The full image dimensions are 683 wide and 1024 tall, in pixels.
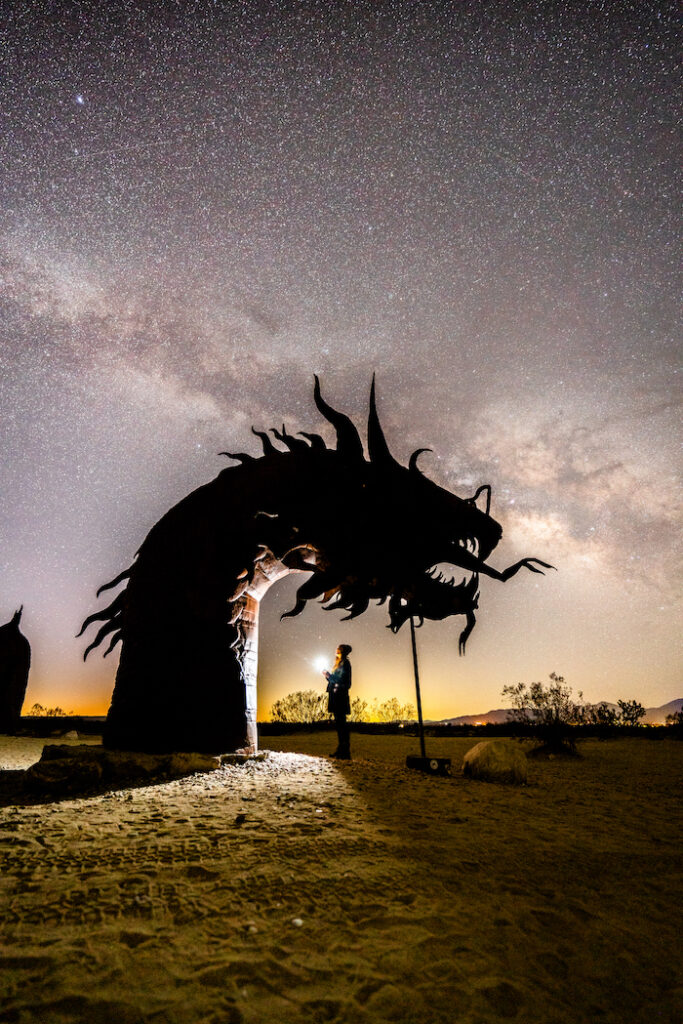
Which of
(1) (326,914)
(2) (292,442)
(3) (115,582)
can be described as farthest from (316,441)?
(1) (326,914)

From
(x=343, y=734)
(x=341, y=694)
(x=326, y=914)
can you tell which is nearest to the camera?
(x=326, y=914)

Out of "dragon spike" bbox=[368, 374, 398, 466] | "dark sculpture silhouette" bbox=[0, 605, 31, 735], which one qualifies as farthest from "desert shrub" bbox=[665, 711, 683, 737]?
"dark sculpture silhouette" bbox=[0, 605, 31, 735]

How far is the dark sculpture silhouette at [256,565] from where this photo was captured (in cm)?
586

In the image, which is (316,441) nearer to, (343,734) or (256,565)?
(256,565)

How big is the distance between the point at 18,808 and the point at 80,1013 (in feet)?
10.1

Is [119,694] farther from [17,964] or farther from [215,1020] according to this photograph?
[215,1020]

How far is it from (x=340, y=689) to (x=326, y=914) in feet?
22.1

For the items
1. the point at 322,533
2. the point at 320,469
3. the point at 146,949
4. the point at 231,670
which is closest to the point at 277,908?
the point at 146,949

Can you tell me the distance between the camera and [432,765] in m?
6.43

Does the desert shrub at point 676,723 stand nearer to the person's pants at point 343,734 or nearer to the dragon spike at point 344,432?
the person's pants at point 343,734

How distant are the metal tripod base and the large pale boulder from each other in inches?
14.3

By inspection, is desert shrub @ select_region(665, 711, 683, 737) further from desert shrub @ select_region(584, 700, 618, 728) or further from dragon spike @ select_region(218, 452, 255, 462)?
dragon spike @ select_region(218, 452, 255, 462)

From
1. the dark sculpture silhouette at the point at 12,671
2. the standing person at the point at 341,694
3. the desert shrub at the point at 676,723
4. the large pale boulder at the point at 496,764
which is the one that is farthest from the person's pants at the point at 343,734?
the desert shrub at the point at 676,723

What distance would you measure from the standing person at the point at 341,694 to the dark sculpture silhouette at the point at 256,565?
2.57 meters
